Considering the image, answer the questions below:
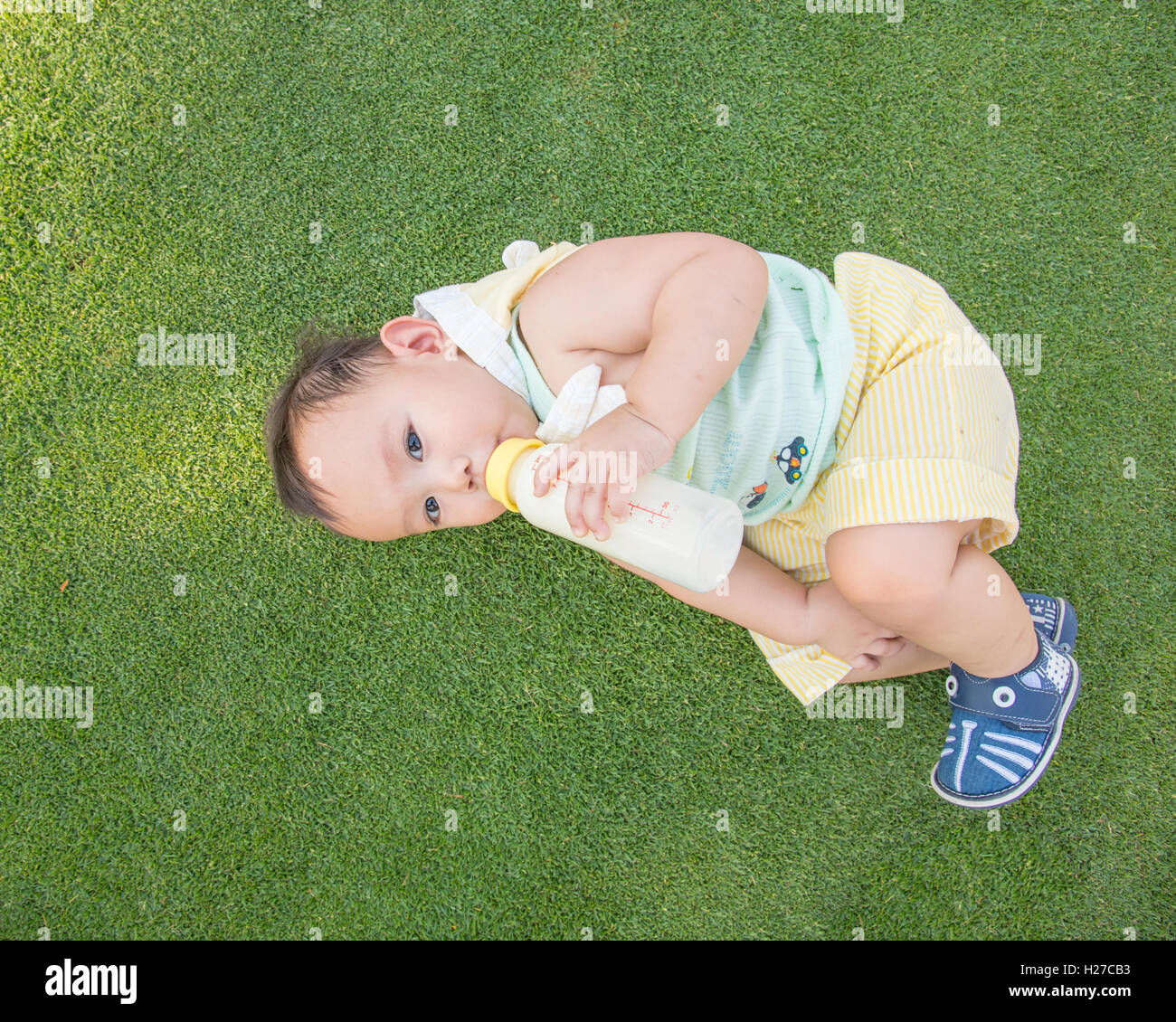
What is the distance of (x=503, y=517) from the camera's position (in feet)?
5.90

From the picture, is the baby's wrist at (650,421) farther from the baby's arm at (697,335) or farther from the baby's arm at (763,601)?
the baby's arm at (763,601)

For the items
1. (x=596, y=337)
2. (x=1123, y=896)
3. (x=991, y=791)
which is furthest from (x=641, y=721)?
(x=1123, y=896)

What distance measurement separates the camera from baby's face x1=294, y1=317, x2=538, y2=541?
4.21 feet

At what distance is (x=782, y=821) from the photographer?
1703 millimetres

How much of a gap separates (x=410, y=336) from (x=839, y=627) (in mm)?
951
